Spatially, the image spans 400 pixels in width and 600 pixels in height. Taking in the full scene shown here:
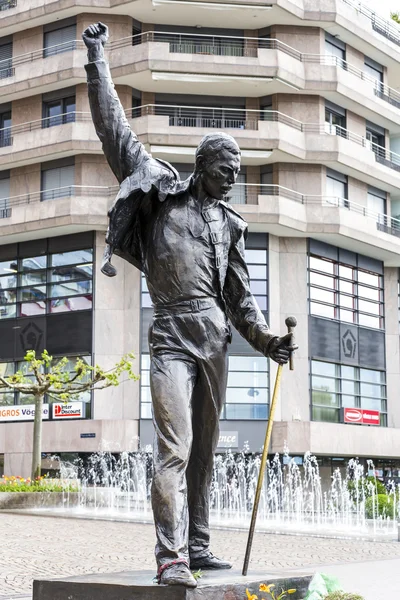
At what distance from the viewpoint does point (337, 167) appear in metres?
43.6

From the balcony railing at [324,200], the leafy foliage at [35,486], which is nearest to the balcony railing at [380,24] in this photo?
the balcony railing at [324,200]

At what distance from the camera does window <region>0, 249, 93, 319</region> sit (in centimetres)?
4200

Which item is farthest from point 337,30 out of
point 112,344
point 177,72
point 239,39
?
point 112,344

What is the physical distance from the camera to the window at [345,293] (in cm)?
4344

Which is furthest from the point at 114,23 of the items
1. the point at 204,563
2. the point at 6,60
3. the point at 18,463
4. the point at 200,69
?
the point at 204,563

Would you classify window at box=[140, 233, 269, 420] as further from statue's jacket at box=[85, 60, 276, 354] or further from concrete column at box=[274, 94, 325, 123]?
statue's jacket at box=[85, 60, 276, 354]

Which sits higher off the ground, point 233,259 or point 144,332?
point 144,332

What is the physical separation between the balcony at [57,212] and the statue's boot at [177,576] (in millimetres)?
35464

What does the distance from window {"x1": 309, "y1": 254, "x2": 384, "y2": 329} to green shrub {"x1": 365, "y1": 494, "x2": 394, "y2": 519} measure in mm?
16808

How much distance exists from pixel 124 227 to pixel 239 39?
38437mm

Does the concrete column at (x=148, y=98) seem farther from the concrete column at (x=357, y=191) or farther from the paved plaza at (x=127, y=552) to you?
the paved plaza at (x=127, y=552)

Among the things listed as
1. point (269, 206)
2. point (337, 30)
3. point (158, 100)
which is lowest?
point (269, 206)

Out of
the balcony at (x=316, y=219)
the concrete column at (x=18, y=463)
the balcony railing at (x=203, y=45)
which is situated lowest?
the concrete column at (x=18, y=463)

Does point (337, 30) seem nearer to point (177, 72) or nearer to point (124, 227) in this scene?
point (177, 72)
